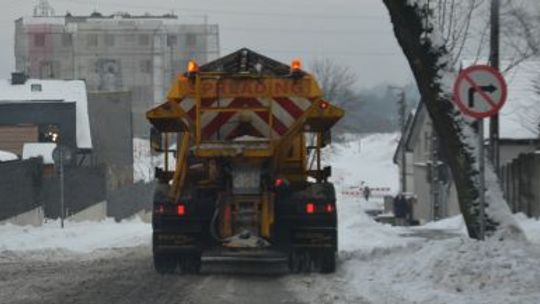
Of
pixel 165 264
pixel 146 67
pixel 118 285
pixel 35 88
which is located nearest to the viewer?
pixel 118 285

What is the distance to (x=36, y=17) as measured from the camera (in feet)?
349

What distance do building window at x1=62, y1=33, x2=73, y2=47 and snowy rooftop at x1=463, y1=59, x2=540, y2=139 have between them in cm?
7201

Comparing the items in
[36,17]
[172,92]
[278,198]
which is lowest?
[278,198]

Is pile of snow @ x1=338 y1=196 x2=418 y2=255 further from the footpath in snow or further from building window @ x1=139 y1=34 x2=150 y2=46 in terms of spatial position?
building window @ x1=139 y1=34 x2=150 y2=46

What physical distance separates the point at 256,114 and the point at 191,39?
9634 cm

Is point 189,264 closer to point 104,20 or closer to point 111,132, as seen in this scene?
point 111,132

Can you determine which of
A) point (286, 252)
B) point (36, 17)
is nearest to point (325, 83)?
point (36, 17)

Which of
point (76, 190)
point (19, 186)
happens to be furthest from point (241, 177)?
point (76, 190)

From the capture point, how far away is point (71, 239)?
68.6ft

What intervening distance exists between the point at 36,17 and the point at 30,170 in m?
80.3

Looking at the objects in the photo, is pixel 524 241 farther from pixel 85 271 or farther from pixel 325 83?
pixel 325 83

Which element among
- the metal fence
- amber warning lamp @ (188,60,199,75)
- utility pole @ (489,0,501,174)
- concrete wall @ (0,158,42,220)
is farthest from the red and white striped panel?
concrete wall @ (0,158,42,220)

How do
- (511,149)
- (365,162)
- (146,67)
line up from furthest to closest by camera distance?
(365,162) → (146,67) → (511,149)

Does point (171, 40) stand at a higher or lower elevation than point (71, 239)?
higher
